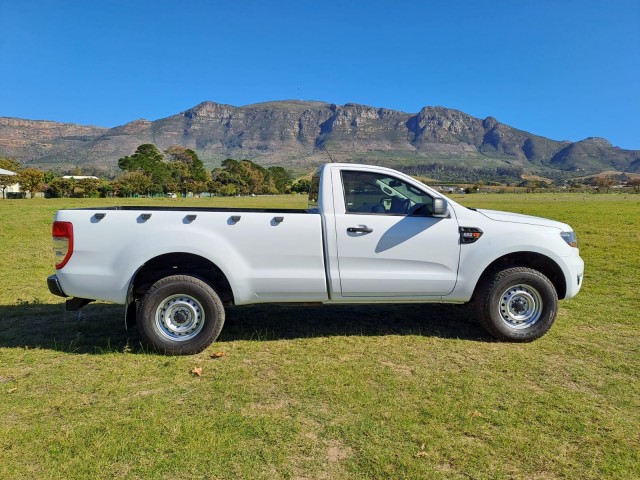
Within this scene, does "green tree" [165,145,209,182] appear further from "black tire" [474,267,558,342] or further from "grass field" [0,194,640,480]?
"black tire" [474,267,558,342]

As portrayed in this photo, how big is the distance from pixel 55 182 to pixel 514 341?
84.7m

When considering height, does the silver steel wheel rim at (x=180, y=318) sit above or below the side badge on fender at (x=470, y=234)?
below

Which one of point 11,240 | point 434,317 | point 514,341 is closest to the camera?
point 514,341

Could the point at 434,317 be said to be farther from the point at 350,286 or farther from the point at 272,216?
the point at 272,216

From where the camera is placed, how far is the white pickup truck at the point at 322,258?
4633mm

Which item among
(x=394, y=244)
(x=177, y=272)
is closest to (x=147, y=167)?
(x=177, y=272)

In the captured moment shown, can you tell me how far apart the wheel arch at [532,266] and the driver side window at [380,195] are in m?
1.03

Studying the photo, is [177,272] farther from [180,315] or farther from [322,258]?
[322,258]

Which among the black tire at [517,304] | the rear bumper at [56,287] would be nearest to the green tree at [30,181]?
the rear bumper at [56,287]

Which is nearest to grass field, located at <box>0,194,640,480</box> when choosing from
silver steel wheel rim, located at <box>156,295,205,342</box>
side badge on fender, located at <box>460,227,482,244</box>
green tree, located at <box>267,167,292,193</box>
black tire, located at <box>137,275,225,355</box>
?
black tire, located at <box>137,275,225,355</box>

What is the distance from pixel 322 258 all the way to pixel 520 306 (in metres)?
2.35

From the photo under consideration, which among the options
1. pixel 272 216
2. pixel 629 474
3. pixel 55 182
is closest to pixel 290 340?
pixel 272 216

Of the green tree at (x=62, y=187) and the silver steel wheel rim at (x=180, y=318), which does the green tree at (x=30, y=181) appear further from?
the silver steel wheel rim at (x=180, y=318)

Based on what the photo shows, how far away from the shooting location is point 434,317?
618 cm
